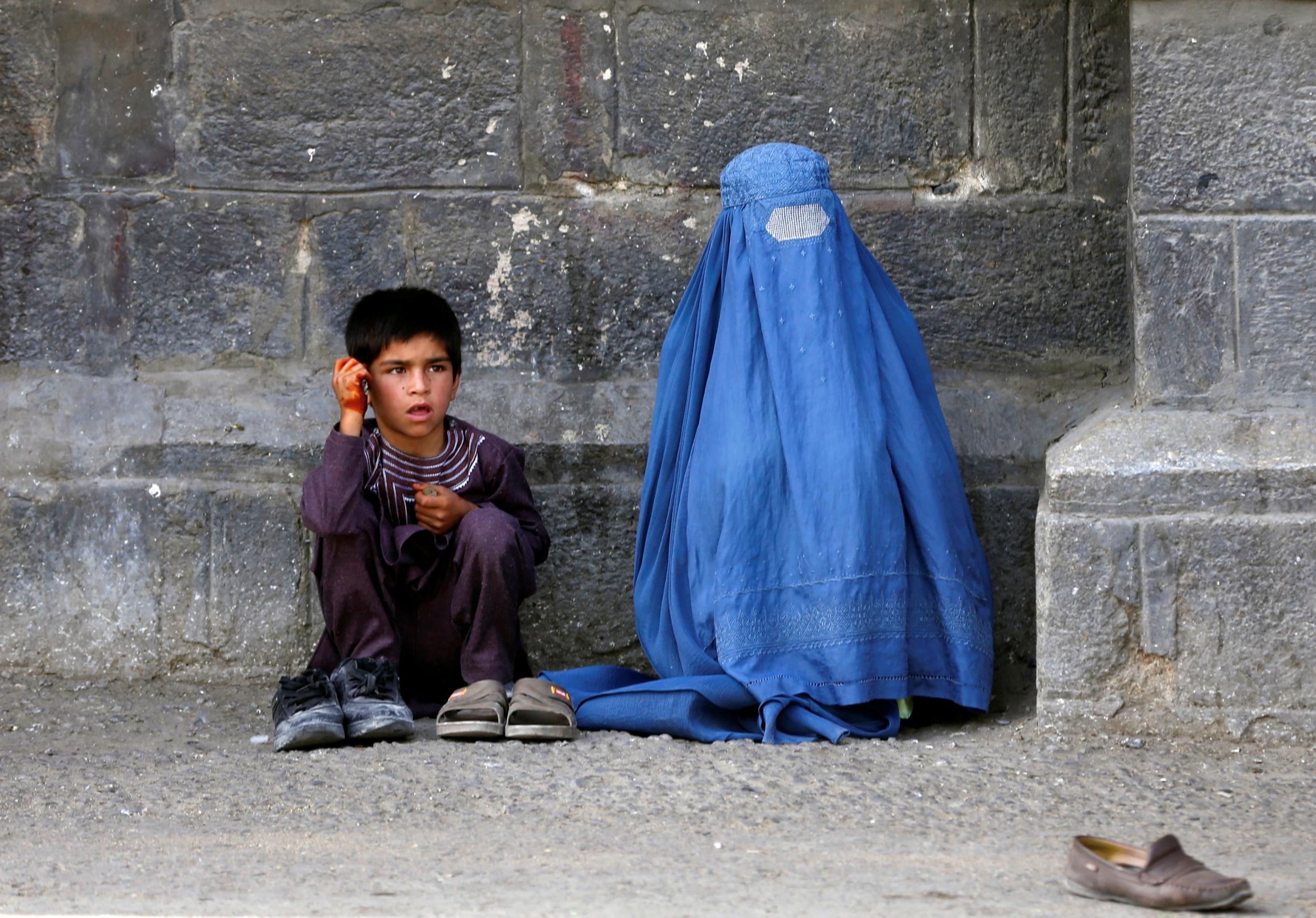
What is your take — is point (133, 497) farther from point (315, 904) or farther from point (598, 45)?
point (315, 904)

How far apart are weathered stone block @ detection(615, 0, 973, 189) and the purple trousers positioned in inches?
44.3

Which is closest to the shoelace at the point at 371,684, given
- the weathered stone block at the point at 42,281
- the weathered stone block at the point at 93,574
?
the weathered stone block at the point at 93,574

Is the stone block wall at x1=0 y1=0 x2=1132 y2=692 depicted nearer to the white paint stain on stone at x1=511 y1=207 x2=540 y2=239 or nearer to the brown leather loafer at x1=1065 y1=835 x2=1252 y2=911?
the white paint stain on stone at x1=511 y1=207 x2=540 y2=239

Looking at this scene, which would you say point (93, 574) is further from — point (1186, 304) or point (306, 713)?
point (1186, 304)

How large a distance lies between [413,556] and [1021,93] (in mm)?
1843

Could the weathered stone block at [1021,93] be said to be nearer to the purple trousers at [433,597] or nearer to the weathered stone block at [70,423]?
the purple trousers at [433,597]

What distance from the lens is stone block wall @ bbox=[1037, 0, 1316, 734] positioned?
3180 mm

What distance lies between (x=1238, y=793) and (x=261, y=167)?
267 centimetres

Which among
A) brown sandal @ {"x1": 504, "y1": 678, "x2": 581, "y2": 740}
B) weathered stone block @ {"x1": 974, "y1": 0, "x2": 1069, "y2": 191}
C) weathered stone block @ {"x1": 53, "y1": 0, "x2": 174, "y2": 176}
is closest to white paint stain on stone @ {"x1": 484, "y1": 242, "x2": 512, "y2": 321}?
weathered stone block @ {"x1": 53, "y1": 0, "x2": 174, "y2": 176}

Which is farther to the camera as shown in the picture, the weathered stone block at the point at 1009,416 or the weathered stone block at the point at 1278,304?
the weathered stone block at the point at 1009,416

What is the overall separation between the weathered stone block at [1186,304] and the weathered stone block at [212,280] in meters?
2.03

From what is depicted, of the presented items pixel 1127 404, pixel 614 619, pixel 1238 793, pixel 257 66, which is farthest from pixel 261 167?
pixel 1238 793

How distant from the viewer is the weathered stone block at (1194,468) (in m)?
3.18

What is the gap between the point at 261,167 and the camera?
3.96 m
